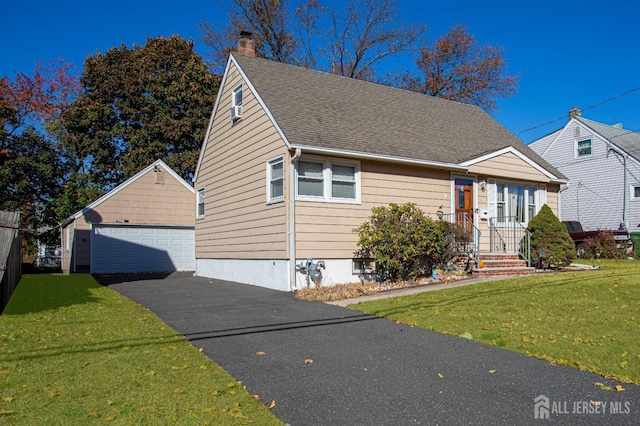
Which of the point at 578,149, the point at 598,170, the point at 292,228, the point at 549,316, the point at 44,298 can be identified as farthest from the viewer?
the point at 578,149

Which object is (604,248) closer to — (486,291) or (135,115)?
(486,291)

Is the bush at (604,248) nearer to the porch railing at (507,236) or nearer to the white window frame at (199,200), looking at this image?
the porch railing at (507,236)

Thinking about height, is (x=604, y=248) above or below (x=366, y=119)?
below

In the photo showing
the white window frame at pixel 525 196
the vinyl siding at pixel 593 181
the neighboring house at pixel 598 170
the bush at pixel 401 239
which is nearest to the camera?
the bush at pixel 401 239

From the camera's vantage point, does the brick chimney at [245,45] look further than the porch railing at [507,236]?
Yes

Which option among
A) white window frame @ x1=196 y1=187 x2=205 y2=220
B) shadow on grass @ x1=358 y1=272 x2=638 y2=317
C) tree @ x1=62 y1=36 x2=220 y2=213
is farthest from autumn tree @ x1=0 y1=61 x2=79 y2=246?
shadow on grass @ x1=358 y1=272 x2=638 y2=317

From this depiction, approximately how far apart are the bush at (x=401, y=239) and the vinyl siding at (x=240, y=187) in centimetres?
224

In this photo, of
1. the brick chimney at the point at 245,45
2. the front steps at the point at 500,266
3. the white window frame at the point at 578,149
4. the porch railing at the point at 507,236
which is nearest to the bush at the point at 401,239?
the front steps at the point at 500,266

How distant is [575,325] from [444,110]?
521 inches

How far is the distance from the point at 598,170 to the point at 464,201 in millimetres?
15555

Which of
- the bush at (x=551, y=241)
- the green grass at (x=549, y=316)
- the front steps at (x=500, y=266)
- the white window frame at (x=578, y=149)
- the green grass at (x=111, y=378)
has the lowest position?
the green grass at (x=111, y=378)

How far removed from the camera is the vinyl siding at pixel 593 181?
2544 cm

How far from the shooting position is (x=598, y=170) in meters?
26.7

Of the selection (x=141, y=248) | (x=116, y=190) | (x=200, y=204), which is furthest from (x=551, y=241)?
(x=116, y=190)
